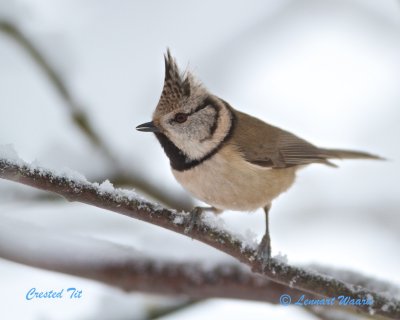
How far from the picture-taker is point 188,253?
3.37 metres

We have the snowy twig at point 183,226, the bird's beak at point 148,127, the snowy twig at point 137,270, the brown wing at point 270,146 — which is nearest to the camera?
the snowy twig at point 183,226

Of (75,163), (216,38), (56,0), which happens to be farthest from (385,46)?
(75,163)

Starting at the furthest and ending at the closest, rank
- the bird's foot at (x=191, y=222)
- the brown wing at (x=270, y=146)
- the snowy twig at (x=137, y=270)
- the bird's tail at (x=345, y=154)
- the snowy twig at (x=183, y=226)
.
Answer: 1. the bird's tail at (x=345, y=154)
2. the brown wing at (x=270, y=146)
3. the snowy twig at (x=137, y=270)
4. the bird's foot at (x=191, y=222)
5. the snowy twig at (x=183, y=226)

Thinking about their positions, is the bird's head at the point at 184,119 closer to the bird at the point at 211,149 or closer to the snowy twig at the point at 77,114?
the bird at the point at 211,149

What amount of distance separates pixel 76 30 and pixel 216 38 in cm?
143

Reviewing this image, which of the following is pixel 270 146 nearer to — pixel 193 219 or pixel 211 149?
pixel 211 149

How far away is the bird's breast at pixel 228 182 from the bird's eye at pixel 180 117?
280mm

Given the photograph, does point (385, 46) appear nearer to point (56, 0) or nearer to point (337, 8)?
point (337, 8)

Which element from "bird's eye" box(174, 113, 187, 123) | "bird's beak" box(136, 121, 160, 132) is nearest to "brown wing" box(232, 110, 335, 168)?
"bird's eye" box(174, 113, 187, 123)

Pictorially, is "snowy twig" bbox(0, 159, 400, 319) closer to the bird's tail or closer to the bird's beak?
the bird's beak

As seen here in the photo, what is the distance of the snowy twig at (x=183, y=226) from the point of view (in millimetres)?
2137

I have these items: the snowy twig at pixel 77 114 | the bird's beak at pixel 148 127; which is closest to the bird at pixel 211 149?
the bird's beak at pixel 148 127

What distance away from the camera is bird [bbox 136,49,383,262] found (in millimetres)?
3428

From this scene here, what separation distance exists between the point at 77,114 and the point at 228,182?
1158 millimetres
